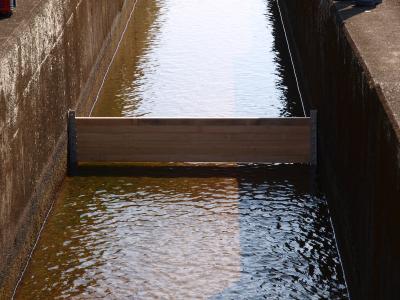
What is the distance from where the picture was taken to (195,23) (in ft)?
55.9

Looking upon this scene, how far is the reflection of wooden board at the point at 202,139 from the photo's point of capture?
33.8 ft

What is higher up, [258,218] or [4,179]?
[4,179]

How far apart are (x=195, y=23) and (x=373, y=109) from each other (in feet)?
34.7

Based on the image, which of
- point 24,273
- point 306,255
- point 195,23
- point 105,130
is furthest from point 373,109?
point 195,23

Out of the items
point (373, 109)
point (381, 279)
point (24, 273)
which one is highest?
point (373, 109)

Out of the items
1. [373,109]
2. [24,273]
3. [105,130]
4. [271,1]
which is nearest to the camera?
[373,109]

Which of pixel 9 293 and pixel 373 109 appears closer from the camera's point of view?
pixel 373 109

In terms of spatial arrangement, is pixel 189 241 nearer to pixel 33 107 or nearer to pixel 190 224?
pixel 190 224

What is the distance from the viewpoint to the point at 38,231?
29.0 ft

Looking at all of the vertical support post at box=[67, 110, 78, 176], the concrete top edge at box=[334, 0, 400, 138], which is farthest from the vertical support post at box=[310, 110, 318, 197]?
the vertical support post at box=[67, 110, 78, 176]

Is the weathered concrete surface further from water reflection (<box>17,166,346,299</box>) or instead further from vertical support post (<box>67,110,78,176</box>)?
vertical support post (<box>67,110,78,176</box>)

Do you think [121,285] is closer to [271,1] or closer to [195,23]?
[195,23]

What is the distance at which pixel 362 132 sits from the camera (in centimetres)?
729

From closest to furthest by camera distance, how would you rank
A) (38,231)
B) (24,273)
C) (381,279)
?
(381,279)
(24,273)
(38,231)
